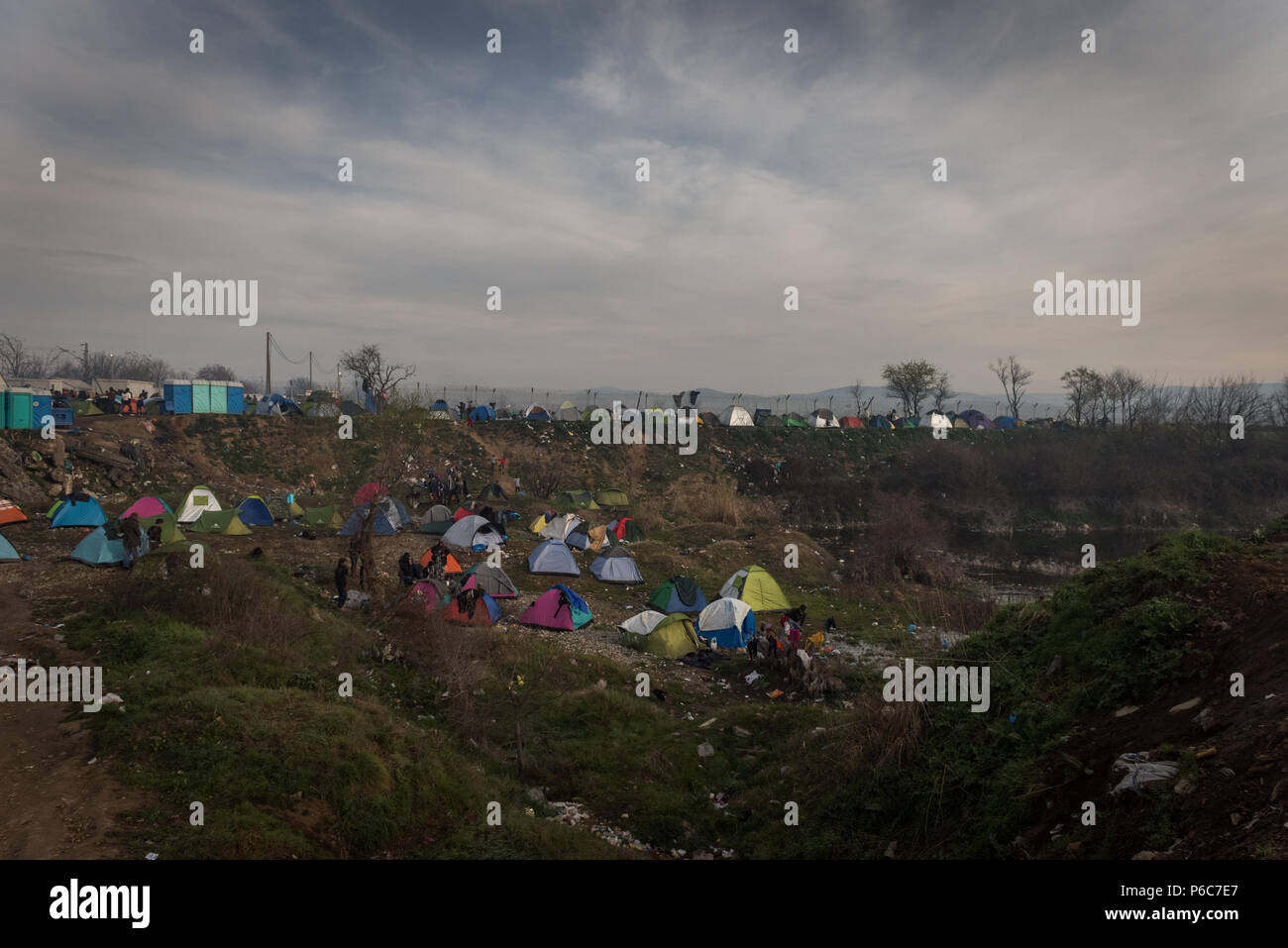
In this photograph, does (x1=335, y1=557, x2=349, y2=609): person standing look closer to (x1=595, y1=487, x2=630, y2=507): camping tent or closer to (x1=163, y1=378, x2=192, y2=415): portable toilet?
(x1=595, y1=487, x2=630, y2=507): camping tent

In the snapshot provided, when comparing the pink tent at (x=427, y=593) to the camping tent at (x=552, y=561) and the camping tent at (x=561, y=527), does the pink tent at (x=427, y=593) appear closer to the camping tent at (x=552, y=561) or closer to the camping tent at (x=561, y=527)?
the camping tent at (x=552, y=561)

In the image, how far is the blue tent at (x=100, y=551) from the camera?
670 inches

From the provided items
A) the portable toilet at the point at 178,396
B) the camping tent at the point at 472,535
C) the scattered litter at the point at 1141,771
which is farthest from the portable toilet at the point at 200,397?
the scattered litter at the point at 1141,771

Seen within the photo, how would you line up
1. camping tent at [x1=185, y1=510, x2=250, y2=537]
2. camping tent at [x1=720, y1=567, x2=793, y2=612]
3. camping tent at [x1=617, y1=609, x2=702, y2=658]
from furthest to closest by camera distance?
camping tent at [x1=185, y1=510, x2=250, y2=537] → camping tent at [x1=720, y1=567, x2=793, y2=612] → camping tent at [x1=617, y1=609, x2=702, y2=658]

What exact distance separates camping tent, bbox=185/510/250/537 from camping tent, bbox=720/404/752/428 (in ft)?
117

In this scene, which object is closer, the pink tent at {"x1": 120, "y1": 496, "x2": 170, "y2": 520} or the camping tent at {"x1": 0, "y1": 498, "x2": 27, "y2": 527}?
the camping tent at {"x1": 0, "y1": 498, "x2": 27, "y2": 527}

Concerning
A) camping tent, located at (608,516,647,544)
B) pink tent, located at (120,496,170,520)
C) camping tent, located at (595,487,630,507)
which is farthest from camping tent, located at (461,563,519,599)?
camping tent, located at (595,487,630,507)

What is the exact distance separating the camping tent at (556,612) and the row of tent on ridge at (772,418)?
1220 inches

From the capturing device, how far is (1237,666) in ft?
21.1

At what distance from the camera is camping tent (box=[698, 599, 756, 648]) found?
16.5 metres
